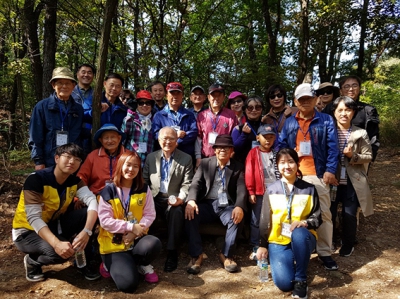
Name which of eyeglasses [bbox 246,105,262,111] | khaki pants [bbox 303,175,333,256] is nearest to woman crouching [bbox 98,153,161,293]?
eyeglasses [bbox 246,105,262,111]

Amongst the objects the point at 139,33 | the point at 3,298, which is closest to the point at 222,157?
the point at 3,298

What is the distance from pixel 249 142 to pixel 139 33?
6.13 metres

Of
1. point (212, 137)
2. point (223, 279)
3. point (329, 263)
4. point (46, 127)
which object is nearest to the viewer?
point (223, 279)

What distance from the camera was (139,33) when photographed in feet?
30.4

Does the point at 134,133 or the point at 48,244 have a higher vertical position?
the point at 134,133

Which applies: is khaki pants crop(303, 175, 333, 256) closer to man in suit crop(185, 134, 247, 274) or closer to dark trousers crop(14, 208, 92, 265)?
man in suit crop(185, 134, 247, 274)

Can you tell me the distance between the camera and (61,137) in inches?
167

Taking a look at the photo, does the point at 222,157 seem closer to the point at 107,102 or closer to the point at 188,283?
the point at 188,283

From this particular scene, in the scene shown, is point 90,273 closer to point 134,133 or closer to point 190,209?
point 190,209

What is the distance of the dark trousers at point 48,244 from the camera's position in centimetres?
344

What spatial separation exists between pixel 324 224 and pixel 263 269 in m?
1.03

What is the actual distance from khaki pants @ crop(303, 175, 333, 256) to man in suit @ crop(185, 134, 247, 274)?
3.23ft

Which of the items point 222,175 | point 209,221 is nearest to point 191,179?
point 222,175

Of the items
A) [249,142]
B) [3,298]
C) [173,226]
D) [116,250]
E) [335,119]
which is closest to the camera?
[3,298]
